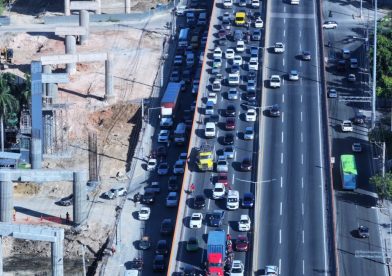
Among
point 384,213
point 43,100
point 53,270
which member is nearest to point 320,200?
point 384,213

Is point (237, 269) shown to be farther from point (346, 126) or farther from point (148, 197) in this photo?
point (346, 126)

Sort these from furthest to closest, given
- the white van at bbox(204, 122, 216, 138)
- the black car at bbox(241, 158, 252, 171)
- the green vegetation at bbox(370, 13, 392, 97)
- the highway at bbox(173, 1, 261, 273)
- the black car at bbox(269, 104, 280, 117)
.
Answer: the green vegetation at bbox(370, 13, 392, 97) → the black car at bbox(269, 104, 280, 117) → the white van at bbox(204, 122, 216, 138) → the black car at bbox(241, 158, 252, 171) → the highway at bbox(173, 1, 261, 273)

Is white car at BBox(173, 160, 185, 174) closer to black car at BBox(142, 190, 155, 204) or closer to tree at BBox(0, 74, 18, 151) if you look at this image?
black car at BBox(142, 190, 155, 204)

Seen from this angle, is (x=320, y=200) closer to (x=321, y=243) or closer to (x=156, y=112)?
(x=321, y=243)

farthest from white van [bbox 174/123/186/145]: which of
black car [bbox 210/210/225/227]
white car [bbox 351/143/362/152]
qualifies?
black car [bbox 210/210/225/227]

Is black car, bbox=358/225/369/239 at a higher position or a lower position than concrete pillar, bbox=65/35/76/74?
lower

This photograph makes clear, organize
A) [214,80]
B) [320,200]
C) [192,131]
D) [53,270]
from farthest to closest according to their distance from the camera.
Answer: [214,80]
[192,131]
[320,200]
[53,270]

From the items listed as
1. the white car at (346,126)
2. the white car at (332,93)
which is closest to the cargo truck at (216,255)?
the white car at (346,126)
